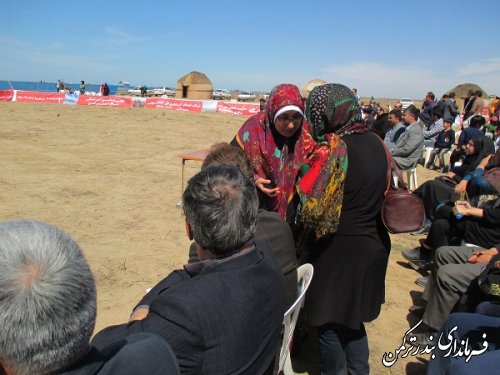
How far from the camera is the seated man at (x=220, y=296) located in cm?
121

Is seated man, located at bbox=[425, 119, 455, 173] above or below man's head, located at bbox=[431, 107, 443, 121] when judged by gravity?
below

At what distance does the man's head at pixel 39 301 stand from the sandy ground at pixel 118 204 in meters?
2.32

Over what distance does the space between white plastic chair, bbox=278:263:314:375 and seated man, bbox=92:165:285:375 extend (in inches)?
16.1

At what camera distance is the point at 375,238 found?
2.30 metres

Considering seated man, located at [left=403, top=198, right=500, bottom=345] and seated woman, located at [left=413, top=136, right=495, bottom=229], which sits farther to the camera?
seated woman, located at [left=413, top=136, right=495, bottom=229]

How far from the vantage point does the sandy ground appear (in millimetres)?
3602

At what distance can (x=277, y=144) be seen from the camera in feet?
9.81

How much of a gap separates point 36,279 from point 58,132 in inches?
495

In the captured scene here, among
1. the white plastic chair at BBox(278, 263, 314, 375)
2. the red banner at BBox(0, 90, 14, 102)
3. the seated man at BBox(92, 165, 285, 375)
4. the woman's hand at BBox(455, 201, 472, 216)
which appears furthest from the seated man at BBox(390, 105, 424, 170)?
the red banner at BBox(0, 90, 14, 102)

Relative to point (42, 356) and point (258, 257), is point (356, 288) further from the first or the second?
point (42, 356)

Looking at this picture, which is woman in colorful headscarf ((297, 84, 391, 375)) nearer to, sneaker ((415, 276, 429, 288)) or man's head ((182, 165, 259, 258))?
man's head ((182, 165, 259, 258))

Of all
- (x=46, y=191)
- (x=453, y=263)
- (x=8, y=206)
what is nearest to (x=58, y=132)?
(x=46, y=191)

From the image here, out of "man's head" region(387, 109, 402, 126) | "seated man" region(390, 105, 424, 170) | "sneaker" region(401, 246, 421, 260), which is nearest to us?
"sneaker" region(401, 246, 421, 260)

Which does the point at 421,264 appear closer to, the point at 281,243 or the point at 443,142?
the point at 281,243
